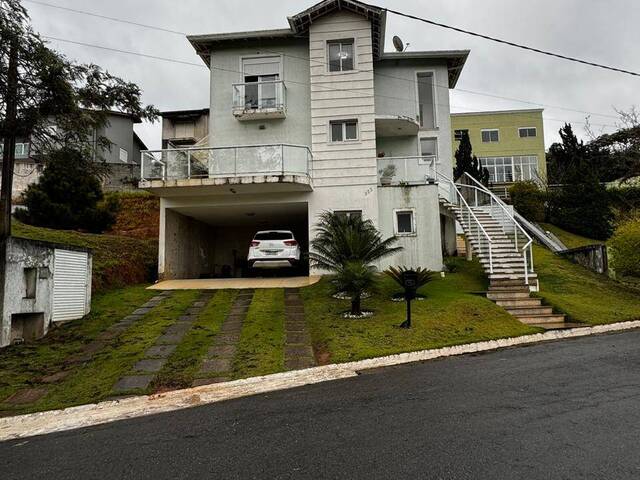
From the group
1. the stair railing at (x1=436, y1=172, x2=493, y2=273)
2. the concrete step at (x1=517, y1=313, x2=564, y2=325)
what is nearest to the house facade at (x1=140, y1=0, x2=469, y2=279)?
the stair railing at (x1=436, y1=172, x2=493, y2=273)

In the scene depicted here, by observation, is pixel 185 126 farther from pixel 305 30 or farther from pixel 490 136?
pixel 490 136

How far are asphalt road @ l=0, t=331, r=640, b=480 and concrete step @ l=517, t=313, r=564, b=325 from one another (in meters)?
4.41

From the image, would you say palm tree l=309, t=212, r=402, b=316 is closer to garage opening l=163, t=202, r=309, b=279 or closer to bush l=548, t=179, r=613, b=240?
garage opening l=163, t=202, r=309, b=279

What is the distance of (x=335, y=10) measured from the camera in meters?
18.8

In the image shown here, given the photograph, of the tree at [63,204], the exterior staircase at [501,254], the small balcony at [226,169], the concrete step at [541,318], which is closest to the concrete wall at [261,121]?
the small balcony at [226,169]

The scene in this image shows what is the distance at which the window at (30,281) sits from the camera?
10.2 metres

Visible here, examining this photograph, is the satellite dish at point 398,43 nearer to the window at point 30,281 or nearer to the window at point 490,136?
the window at point 30,281

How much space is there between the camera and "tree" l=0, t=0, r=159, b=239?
8.62 meters

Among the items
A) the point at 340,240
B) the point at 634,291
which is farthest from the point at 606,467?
the point at 634,291

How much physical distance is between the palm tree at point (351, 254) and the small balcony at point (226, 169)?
3934 mm

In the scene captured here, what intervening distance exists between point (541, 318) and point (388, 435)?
858 centimetres

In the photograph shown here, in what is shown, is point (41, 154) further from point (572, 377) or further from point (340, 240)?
point (572, 377)

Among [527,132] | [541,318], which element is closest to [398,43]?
[541,318]

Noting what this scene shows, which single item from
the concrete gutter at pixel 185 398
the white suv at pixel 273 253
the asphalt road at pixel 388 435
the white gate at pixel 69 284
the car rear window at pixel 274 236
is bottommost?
the concrete gutter at pixel 185 398
